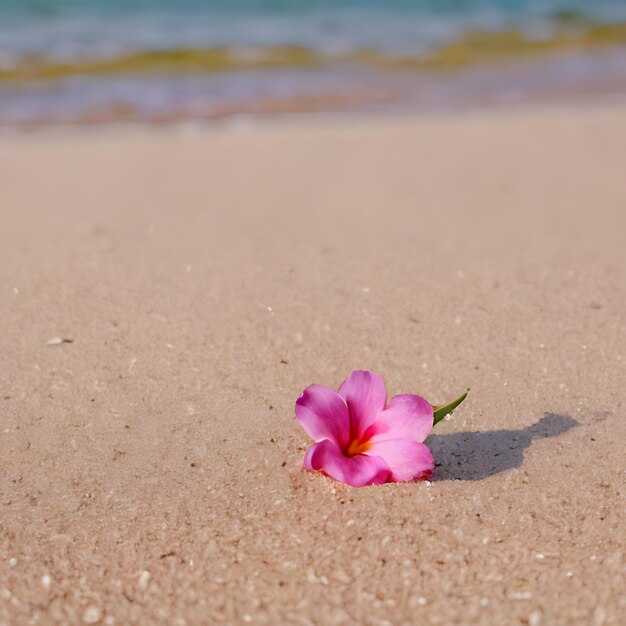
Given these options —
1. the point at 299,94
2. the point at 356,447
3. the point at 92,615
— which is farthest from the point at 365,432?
the point at 299,94

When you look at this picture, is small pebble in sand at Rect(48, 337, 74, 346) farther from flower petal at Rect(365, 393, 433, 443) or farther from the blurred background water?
the blurred background water

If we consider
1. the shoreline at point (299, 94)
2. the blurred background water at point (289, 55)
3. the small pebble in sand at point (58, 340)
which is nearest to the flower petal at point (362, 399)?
the small pebble in sand at point (58, 340)

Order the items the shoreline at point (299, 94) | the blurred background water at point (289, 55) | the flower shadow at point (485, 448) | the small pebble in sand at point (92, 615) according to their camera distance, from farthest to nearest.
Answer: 1. the blurred background water at point (289, 55)
2. the shoreline at point (299, 94)
3. the flower shadow at point (485, 448)
4. the small pebble in sand at point (92, 615)

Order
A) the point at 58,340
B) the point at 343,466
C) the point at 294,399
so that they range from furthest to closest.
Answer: the point at 58,340 < the point at 294,399 < the point at 343,466

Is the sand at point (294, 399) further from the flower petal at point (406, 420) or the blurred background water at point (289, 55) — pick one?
the blurred background water at point (289, 55)

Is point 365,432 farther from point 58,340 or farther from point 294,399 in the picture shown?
point 58,340

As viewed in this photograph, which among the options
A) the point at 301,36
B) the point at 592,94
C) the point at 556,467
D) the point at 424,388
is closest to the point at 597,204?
the point at 424,388

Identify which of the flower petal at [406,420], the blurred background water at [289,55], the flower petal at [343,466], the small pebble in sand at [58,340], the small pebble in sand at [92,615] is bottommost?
the blurred background water at [289,55]
